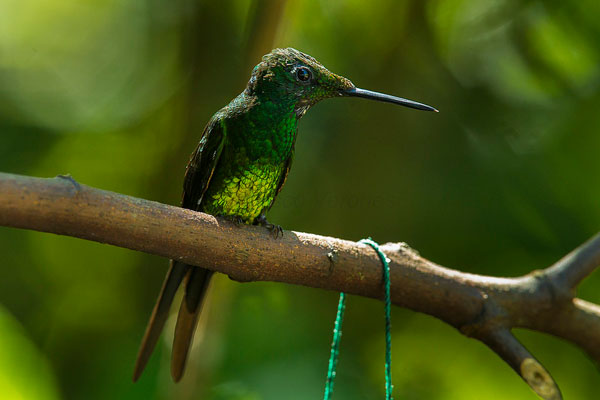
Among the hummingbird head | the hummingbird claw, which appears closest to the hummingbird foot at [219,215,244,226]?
the hummingbird claw

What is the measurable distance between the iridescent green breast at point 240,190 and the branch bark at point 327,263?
19 centimetres

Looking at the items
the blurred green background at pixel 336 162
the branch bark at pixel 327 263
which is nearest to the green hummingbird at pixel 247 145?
the branch bark at pixel 327 263

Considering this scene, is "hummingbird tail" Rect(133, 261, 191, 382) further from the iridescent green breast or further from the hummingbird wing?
the iridescent green breast

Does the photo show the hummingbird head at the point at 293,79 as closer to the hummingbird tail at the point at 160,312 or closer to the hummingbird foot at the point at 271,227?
the hummingbird foot at the point at 271,227

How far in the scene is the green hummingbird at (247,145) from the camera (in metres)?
1.71

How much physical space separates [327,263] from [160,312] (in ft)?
1.80

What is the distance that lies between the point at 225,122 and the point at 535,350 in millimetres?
2117

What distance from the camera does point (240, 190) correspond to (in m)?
1.75

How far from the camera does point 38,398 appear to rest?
2.36 meters

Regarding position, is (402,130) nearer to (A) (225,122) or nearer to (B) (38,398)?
(A) (225,122)

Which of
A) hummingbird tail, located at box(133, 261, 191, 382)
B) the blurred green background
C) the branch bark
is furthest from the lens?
the blurred green background

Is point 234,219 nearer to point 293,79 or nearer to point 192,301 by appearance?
point 192,301

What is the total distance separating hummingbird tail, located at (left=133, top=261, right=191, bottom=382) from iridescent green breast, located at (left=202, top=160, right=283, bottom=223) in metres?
0.22

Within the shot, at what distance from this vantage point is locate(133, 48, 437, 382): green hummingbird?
5.61 feet
